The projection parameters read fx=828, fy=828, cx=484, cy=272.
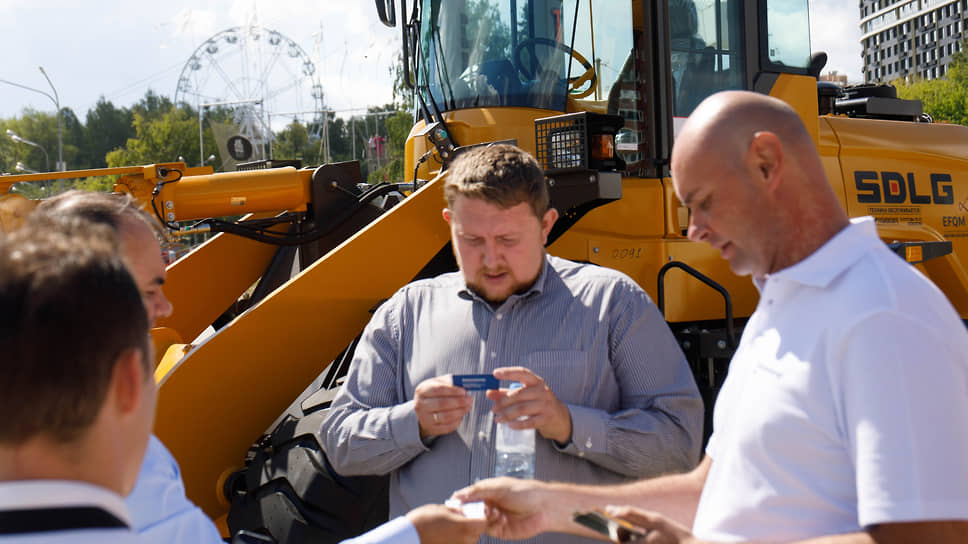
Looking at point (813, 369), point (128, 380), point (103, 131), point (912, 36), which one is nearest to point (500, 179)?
point (813, 369)

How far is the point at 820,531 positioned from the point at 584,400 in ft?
3.68

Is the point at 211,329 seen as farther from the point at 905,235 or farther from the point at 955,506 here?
the point at 955,506

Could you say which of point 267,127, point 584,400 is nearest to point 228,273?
point 584,400

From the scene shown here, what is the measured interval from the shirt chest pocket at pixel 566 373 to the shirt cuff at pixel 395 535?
29.3 inches

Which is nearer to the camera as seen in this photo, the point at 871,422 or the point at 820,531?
the point at 871,422

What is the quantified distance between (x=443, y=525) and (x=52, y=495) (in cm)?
99

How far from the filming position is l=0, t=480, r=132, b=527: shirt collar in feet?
3.66

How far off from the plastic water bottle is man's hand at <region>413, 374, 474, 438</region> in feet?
0.47

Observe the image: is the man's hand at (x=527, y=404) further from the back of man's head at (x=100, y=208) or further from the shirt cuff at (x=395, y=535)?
the back of man's head at (x=100, y=208)

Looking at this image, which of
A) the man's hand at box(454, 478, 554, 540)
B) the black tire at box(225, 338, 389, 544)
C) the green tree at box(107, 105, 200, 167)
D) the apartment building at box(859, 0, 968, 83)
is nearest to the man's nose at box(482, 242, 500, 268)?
the man's hand at box(454, 478, 554, 540)

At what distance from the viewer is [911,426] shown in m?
1.26

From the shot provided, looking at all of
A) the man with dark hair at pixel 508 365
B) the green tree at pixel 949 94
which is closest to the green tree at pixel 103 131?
the green tree at pixel 949 94

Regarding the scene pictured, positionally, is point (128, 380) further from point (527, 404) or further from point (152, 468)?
point (527, 404)

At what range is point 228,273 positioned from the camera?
5852mm
